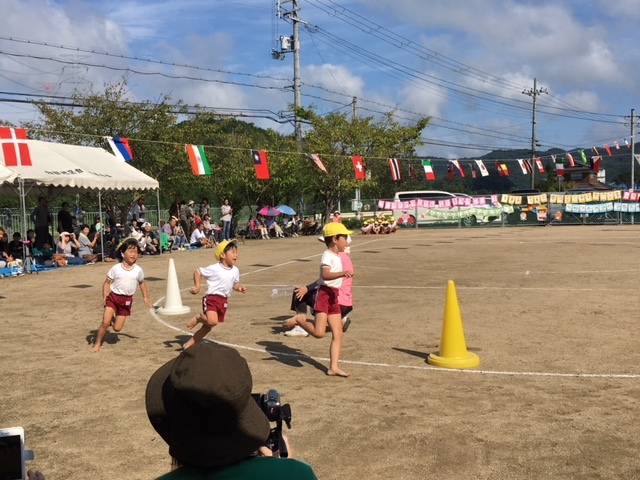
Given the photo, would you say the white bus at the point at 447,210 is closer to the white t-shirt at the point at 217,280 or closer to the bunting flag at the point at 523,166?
the bunting flag at the point at 523,166

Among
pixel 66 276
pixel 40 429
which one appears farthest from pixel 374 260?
pixel 40 429

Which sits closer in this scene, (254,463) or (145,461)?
(254,463)

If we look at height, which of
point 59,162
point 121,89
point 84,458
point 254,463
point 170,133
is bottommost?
point 84,458

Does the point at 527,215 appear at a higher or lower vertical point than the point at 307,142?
lower

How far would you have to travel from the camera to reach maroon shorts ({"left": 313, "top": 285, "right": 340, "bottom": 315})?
7.61 m

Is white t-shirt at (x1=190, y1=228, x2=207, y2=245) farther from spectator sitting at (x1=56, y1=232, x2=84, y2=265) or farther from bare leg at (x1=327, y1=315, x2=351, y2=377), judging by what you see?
bare leg at (x1=327, y1=315, x2=351, y2=377)

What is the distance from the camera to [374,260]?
68.8ft

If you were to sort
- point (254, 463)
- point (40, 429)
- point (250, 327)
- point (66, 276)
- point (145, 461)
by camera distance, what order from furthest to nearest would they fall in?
point (66, 276), point (250, 327), point (40, 429), point (145, 461), point (254, 463)

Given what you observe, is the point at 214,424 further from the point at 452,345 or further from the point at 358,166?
the point at 358,166

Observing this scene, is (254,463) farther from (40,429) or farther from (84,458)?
(40,429)

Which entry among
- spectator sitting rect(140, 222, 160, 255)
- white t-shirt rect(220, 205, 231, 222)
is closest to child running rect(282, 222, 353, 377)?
spectator sitting rect(140, 222, 160, 255)

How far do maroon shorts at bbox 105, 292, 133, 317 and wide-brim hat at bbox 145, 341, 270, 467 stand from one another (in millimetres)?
7708

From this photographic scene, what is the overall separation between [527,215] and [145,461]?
133ft

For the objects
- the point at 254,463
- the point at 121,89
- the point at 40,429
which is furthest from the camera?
the point at 121,89
